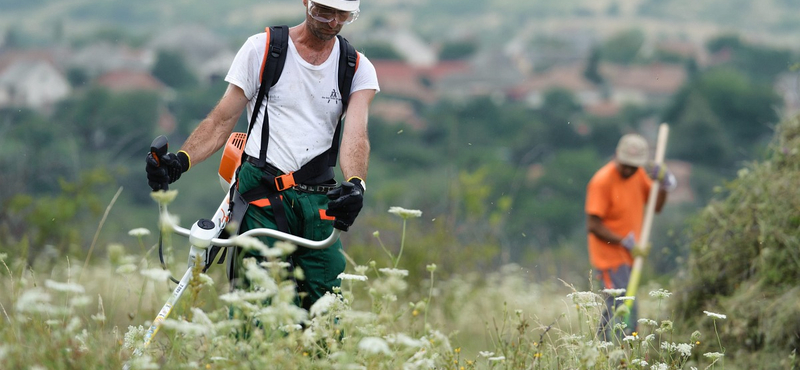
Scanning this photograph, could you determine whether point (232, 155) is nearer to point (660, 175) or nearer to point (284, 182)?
point (284, 182)

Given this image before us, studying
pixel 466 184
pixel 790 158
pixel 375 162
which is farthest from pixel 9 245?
pixel 375 162

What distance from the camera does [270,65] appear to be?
4867 millimetres

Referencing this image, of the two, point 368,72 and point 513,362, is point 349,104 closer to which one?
point 368,72

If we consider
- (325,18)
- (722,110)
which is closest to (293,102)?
(325,18)

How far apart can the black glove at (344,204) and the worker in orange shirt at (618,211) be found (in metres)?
4.04

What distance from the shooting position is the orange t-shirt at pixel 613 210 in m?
8.16

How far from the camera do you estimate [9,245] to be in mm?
12719

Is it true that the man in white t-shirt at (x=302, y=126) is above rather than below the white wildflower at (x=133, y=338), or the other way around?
above

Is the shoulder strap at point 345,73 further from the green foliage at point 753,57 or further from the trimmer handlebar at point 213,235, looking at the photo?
the green foliage at point 753,57

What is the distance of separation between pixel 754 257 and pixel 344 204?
3.50 meters

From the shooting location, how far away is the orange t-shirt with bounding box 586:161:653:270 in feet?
26.8

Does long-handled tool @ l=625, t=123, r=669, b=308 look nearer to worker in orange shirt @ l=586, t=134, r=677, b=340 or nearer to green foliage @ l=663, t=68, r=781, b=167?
worker in orange shirt @ l=586, t=134, r=677, b=340

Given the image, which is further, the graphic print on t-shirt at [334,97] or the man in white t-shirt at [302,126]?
the graphic print on t-shirt at [334,97]

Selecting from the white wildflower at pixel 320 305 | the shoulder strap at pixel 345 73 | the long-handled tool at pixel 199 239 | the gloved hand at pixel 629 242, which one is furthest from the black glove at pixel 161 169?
the gloved hand at pixel 629 242
